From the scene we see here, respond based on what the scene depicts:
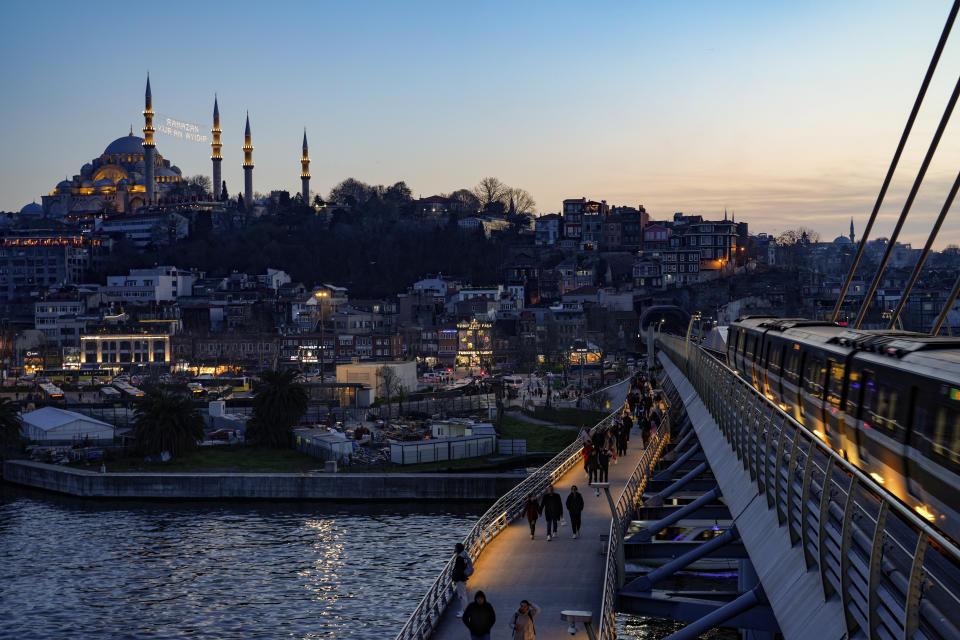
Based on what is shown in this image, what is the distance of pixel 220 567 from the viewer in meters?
29.2

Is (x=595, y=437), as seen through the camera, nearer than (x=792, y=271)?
Yes

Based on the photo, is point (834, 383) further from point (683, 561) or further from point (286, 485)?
point (286, 485)

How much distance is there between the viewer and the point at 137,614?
2523 cm

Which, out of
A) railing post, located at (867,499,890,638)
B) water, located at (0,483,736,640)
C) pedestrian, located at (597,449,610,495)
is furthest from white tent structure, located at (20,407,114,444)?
railing post, located at (867,499,890,638)

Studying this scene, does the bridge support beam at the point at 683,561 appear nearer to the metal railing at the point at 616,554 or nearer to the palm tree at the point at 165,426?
the metal railing at the point at 616,554

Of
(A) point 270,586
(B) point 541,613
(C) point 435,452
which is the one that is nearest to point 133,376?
(C) point 435,452

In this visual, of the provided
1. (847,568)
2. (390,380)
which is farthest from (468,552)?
(390,380)

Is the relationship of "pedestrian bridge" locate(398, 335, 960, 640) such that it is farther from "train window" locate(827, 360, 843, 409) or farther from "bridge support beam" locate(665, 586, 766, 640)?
"train window" locate(827, 360, 843, 409)

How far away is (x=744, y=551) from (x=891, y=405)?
11.6ft

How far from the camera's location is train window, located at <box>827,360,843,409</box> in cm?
1133

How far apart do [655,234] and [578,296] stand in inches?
940

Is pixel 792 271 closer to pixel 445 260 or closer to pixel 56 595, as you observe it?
pixel 445 260

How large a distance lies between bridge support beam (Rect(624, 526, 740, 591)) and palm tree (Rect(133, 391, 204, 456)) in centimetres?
3654

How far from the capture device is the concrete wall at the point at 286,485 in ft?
127
